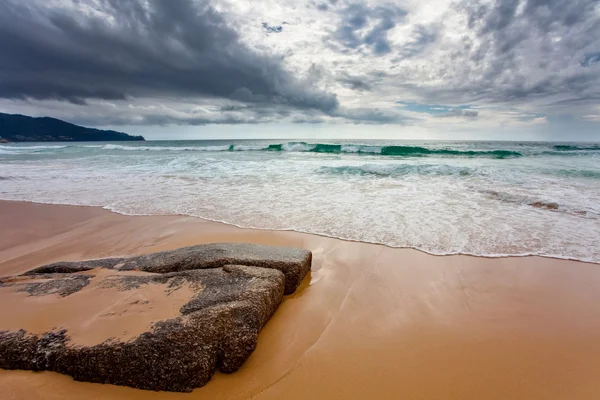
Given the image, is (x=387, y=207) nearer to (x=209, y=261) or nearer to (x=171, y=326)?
(x=209, y=261)

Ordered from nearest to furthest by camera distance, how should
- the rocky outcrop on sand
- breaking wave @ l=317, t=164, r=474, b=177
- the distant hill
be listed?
the rocky outcrop on sand < breaking wave @ l=317, t=164, r=474, b=177 < the distant hill

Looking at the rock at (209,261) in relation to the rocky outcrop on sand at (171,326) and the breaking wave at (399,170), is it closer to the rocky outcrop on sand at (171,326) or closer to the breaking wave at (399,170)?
the rocky outcrop on sand at (171,326)

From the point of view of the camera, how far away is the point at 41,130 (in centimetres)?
10675

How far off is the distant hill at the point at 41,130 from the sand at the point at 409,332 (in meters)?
134

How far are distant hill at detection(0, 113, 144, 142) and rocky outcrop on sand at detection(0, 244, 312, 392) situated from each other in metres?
133

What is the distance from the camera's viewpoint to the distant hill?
102 metres

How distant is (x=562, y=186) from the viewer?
9.35 m

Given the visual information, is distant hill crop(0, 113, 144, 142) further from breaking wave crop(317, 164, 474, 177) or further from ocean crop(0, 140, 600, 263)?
breaking wave crop(317, 164, 474, 177)

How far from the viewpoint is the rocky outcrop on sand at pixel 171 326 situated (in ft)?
5.84

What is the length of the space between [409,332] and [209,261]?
6.54 feet

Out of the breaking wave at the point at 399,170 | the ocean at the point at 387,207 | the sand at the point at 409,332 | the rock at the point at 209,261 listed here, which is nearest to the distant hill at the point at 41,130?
the ocean at the point at 387,207

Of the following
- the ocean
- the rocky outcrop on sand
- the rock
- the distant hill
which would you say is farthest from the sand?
the distant hill

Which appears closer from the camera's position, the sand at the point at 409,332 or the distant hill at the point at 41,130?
the sand at the point at 409,332

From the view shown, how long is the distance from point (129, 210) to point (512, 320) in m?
6.96
